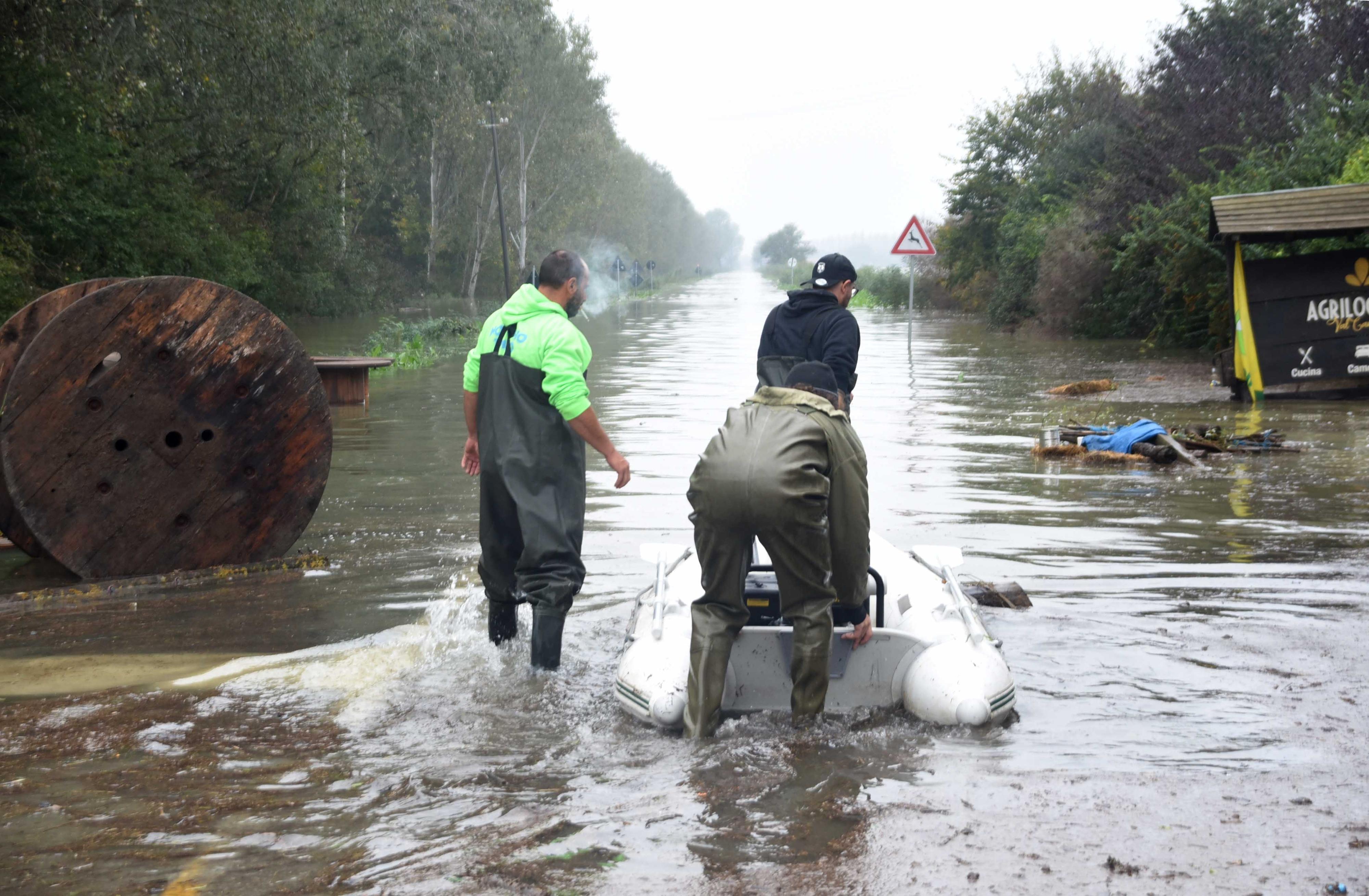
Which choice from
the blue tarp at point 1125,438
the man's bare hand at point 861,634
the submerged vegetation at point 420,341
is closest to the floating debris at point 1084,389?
the blue tarp at point 1125,438

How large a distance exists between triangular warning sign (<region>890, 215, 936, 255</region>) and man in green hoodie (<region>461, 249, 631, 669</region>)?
18731mm

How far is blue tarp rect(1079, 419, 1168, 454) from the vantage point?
460 inches

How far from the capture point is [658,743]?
481 centimetres

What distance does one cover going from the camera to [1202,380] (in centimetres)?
1906

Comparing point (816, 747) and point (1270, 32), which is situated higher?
point (1270, 32)

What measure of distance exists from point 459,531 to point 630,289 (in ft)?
262

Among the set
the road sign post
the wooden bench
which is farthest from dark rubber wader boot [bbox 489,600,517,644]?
the road sign post

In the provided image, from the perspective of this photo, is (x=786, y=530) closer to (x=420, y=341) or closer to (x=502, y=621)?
(x=502, y=621)

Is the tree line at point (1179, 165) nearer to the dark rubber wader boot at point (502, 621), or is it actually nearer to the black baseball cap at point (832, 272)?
the black baseball cap at point (832, 272)

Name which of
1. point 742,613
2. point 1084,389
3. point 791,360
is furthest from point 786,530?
point 1084,389

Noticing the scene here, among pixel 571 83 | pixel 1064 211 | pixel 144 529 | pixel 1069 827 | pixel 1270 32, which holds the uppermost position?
pixel 571 83

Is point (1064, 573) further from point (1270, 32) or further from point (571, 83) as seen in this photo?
point (571, 83)

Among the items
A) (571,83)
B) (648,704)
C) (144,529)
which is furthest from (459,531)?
(571,83)

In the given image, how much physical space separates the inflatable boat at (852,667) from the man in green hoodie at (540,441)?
19.7 inches
